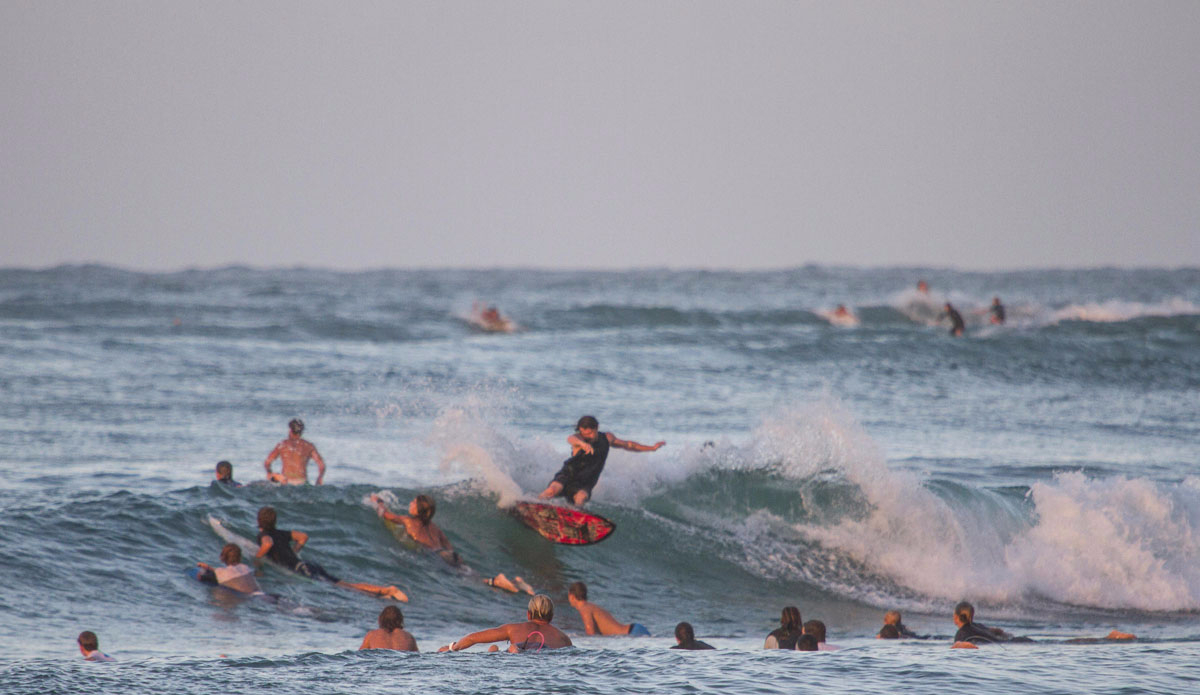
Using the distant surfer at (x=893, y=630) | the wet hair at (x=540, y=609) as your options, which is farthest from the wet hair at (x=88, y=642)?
the distant surfer at (x=893, y=630)

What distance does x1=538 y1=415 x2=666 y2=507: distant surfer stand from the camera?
12.9 metres

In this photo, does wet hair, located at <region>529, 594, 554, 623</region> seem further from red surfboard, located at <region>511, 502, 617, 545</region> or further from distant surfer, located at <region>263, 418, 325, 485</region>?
distant surfer, located at <region>263, 418, 325, 485</region>

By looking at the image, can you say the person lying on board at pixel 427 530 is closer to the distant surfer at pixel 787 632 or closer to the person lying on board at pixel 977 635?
the distant surfer at pixel 787 632

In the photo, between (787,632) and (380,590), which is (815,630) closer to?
(787,632)

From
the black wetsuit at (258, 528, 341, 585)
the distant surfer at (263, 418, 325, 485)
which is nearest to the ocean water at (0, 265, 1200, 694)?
the black wetsuit at (258, 528, 341, 585)

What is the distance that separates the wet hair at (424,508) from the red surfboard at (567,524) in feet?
4.34

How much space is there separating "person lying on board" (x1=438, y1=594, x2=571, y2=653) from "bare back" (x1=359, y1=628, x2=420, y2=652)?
32cm

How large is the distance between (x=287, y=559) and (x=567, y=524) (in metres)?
3.28

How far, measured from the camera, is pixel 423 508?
1240cm

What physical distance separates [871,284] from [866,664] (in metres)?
78.4

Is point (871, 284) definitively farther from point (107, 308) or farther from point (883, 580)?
point (883, 580)

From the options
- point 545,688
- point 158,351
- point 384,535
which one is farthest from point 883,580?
point 158,351

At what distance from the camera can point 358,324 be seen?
4084 cm

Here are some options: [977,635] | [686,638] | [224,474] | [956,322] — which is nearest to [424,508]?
[224,474]
